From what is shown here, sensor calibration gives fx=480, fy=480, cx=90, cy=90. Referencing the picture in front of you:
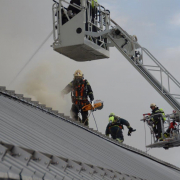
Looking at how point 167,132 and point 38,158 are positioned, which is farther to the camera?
point 167,132

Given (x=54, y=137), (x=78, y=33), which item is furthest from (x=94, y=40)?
(x=54, y=137)

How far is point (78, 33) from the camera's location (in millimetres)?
15602

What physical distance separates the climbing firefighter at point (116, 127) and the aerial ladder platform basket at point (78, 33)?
8.99ft

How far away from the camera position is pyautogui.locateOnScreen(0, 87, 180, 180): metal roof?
312 inches

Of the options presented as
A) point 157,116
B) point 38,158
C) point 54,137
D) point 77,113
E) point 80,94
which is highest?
point 80,94

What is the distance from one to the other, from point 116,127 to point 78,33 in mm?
4393

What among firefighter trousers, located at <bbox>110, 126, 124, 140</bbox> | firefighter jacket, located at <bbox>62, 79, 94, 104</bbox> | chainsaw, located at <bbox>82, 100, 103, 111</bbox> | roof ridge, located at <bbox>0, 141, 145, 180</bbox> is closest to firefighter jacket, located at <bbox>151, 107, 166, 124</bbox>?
firefighter trousers, located at <bbox>110, 126, 124, 140</bbox>

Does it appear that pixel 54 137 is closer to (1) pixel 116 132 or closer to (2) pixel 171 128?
(1) pixel 116 132

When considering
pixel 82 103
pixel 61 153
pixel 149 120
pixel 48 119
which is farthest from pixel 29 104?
pixel 149 120

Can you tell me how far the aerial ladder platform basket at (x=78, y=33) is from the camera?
614 inches

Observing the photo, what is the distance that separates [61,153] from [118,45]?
30.9 feet

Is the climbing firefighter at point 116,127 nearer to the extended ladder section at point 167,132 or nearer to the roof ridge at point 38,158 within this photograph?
the extended ladder section at point 167,132

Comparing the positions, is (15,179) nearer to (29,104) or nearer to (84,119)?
(29,104)

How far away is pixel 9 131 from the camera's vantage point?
7.77m
